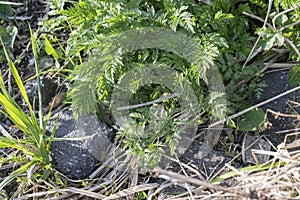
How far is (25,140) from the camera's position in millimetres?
2455

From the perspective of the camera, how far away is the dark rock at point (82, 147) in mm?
2477

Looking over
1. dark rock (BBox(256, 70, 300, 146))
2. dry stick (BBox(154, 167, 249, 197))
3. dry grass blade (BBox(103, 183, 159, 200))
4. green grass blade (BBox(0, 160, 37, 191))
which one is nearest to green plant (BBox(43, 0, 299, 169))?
dark rock (BBox(256, 70, 300, 146))

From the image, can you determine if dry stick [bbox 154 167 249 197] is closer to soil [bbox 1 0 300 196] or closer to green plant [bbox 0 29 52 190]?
soil [bbox 1 0 300 196]

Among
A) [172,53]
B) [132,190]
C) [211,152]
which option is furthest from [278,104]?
[132,190]

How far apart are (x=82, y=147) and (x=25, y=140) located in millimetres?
294

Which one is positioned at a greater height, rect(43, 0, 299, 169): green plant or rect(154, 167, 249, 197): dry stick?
rect(43, 0, 299, 169): green plant

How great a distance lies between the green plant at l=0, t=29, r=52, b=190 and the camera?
7.63ft

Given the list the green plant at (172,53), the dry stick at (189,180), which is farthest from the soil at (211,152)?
the dry stick at (189,180)

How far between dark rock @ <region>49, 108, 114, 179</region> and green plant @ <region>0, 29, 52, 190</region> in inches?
2.8

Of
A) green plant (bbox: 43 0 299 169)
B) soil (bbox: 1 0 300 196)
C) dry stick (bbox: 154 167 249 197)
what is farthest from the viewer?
soil (bbox: 1 0 300 196)

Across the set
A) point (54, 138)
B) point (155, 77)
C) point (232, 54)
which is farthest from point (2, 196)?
point (232, 54)

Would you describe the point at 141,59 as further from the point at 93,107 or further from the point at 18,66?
the point at 18,66

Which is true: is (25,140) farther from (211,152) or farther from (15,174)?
(211,152)

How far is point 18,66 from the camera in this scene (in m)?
2.96
